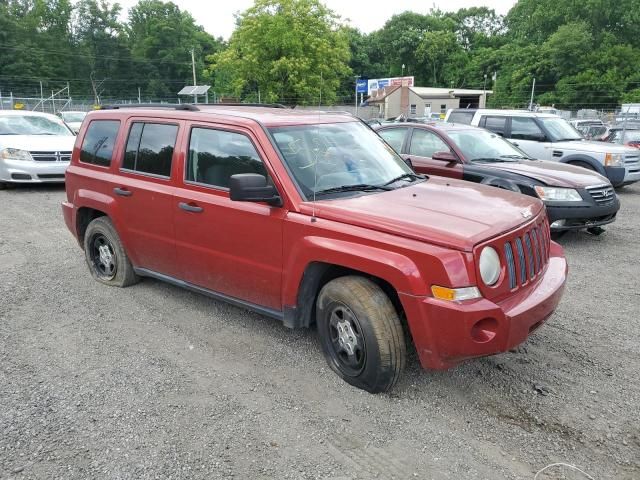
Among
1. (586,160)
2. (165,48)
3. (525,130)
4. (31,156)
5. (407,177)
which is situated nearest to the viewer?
(407,177)

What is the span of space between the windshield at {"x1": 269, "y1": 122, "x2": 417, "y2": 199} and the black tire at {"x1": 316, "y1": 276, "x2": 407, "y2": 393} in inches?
29.7

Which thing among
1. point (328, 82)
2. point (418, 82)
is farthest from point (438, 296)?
point (418, 82)

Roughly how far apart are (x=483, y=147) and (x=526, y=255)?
5080mm

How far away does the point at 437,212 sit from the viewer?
340 centimetres

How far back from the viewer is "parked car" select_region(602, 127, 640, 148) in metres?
15.1

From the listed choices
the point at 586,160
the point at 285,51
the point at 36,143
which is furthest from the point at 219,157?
the point at 285,51

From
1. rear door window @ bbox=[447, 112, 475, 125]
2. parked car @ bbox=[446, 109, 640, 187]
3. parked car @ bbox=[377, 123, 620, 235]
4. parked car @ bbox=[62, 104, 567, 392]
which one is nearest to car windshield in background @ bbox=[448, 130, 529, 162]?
parked car @ bbox=[377, 123, 620, 235]

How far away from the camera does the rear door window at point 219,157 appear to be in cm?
392

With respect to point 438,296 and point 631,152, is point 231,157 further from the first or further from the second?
point 631,152

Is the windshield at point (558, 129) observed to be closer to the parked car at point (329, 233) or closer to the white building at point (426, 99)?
the parked car at point (329, 233)

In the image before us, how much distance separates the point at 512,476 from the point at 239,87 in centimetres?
4007

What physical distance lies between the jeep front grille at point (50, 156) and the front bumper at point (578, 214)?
950 centimetres

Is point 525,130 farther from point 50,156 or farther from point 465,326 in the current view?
point 50,156

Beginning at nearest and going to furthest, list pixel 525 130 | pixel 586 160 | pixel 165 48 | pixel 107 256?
pixel 107 256 < pixel 586 160 < pixel 525 130 < pixel 165 48
